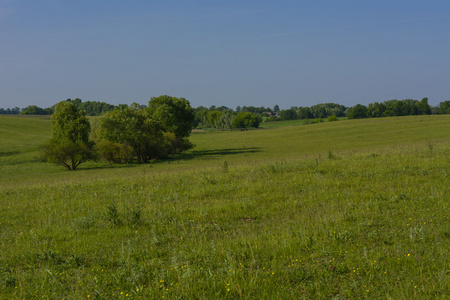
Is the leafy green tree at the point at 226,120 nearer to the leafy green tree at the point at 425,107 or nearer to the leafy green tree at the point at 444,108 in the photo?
the leafy green tree at the point at 425,107

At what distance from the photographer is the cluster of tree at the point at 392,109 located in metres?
164

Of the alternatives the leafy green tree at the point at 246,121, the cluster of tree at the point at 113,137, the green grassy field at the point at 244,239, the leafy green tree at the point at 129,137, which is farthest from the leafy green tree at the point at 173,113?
the leafy green tree at the point at 246,121

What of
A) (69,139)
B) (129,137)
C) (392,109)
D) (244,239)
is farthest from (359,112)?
(244,239)

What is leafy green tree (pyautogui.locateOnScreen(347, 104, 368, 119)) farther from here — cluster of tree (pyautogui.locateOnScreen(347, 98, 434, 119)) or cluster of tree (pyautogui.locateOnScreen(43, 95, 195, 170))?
cluster of tree (pyautogui.locateOnScreen(43, 95, 195, 170))

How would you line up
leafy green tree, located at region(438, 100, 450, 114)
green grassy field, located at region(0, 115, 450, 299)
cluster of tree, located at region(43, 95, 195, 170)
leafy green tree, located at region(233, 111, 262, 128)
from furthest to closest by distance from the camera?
leafy green tree, located at region(233, 111, 262, 128) < leafy green tree, located at region(438, 100, 450, 114) < cluster of tree, located at region(43, 95, 195, 170) < green grassy field, located at region(0, 115, 450, 299)

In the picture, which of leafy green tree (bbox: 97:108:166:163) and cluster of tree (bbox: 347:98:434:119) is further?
cluster of tree (bbox: 347:98:434:119)

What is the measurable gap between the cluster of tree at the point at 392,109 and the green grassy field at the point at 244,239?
165 m

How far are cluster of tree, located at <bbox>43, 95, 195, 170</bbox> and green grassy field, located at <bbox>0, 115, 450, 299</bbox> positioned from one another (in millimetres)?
37855

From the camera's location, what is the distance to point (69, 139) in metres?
52.2

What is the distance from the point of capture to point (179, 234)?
822 centimetres

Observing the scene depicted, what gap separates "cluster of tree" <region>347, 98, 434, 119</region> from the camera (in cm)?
16362

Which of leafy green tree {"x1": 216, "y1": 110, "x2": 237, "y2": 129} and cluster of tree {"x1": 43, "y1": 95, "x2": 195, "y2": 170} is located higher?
leafy green tree {"x1": 216, "y1": 110, "x2": 237, "y2": 129}

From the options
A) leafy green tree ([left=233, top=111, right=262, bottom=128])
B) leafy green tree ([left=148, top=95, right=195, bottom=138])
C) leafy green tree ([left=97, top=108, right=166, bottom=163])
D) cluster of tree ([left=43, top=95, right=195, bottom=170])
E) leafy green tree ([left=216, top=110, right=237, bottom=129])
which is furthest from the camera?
leafy green tree ([left=216, top=110, right=237, bottom=129])

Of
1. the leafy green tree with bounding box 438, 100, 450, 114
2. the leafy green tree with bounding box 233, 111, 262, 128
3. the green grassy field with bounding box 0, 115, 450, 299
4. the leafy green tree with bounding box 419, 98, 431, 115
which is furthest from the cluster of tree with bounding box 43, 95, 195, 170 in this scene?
the leafy green tree with bounding box 438, 100, 450, 114
